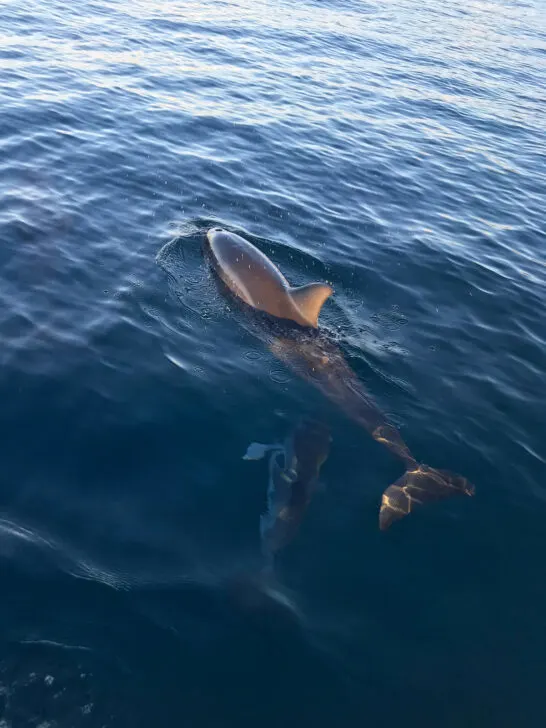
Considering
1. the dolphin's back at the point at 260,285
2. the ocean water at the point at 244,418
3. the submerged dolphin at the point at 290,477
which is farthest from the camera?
the dolphin's back at the point at 260,285

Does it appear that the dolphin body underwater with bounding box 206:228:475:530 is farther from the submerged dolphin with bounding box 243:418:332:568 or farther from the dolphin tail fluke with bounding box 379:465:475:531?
the submerged dolphin with bounding box 243:418:332:568

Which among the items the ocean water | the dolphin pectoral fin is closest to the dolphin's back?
the ocean water

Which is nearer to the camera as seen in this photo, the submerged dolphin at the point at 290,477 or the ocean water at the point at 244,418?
the ocean water at the point at 244,418

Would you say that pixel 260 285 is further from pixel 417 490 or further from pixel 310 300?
pixel 417 490

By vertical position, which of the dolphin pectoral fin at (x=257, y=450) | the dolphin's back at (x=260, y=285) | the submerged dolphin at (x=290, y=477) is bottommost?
the submerged dolphin at (x=290, y=477)

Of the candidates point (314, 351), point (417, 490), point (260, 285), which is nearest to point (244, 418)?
point (314, 351)

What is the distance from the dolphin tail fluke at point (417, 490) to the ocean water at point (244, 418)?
26cm

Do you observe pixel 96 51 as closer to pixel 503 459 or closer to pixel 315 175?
pixel 315 175

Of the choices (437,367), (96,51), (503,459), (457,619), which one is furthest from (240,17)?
(457,619)

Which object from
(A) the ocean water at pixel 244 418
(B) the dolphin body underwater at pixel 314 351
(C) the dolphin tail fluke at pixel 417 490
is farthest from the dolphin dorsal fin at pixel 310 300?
(C) the dolphin tail fluke at pixel 417 490

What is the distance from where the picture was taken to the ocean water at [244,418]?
954cm

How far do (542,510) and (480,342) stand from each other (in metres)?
5.88

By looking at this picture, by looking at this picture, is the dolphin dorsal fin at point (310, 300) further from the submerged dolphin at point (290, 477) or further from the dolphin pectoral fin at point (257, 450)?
the dolphin pectoral fin at point (257, 450)

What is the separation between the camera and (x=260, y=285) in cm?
1702
